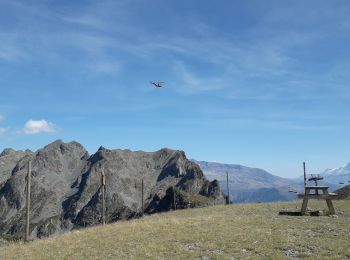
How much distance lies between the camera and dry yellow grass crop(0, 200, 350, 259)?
23.8 metres

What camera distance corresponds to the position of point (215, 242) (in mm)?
27203

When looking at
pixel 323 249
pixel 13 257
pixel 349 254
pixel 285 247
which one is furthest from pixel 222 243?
pixel 13 257

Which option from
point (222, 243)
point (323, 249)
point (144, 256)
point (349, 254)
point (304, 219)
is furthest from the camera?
point (304, 219)

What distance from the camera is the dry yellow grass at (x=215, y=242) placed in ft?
Result: 78.2

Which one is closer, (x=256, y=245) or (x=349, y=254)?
(x=349, y=254)

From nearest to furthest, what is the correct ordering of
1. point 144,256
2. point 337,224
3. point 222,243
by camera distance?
point 144,256
point 222,243
point 337,224

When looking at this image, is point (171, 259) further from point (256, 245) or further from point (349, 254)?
point (349, 254)

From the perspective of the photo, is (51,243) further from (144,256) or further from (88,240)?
(144,256)

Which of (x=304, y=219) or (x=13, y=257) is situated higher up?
(x=304, y=219)

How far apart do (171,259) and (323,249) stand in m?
7.94

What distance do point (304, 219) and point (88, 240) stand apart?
17045mm

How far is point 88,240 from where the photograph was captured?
32750 millimetres

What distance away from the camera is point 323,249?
23.3m

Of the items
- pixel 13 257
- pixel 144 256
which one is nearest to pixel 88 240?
pixel 13 257
